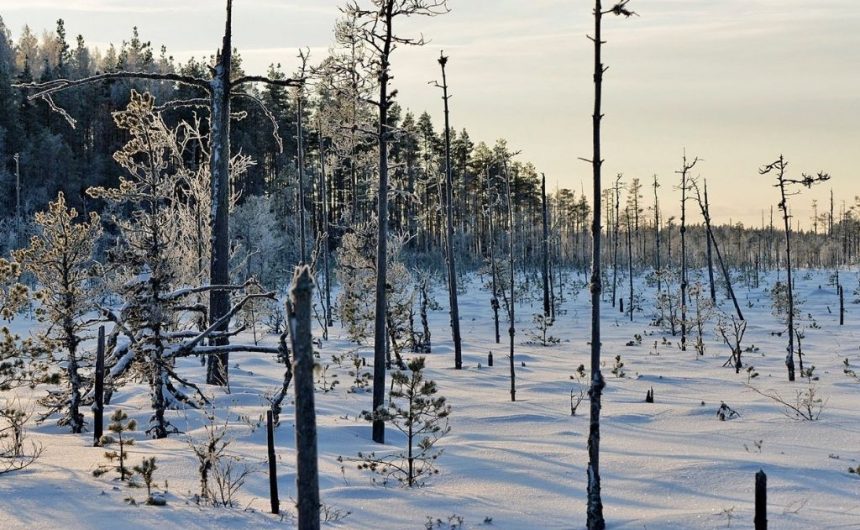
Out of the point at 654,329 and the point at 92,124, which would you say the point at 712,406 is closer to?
the point at 654,329

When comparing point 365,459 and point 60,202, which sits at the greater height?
point 60,202

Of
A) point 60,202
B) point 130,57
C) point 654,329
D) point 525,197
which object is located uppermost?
point 130,57

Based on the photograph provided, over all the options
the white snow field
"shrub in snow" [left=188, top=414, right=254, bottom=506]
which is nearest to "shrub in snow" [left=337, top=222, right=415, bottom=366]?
the white snow field

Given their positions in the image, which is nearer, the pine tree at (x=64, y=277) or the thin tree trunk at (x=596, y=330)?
the thin tree trunk at (x=596, y=330)

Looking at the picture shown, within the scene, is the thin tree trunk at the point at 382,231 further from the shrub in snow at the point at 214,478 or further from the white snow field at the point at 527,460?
the shrub in snow at the point at 214,478

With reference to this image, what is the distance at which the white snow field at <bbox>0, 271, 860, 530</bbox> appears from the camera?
7.89 meters

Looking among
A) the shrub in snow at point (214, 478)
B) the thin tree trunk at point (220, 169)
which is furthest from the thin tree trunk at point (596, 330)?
the thin tree trunk at point (220, 169)

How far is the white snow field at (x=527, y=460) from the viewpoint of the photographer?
25.9 ft

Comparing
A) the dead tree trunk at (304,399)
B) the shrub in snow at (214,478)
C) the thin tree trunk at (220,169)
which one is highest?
the thin tree trunk at (220,169)

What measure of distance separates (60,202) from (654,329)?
30257 mm

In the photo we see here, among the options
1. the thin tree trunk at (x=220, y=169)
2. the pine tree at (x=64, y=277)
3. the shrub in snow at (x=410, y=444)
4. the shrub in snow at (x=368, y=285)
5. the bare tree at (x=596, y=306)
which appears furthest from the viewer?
the shrub in snow at (x=368, y=285)

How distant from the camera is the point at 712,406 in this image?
15.7 m

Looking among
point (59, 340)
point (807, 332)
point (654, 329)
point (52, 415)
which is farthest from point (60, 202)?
point (807, 332)

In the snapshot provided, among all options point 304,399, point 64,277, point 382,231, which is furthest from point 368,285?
point 304,399
